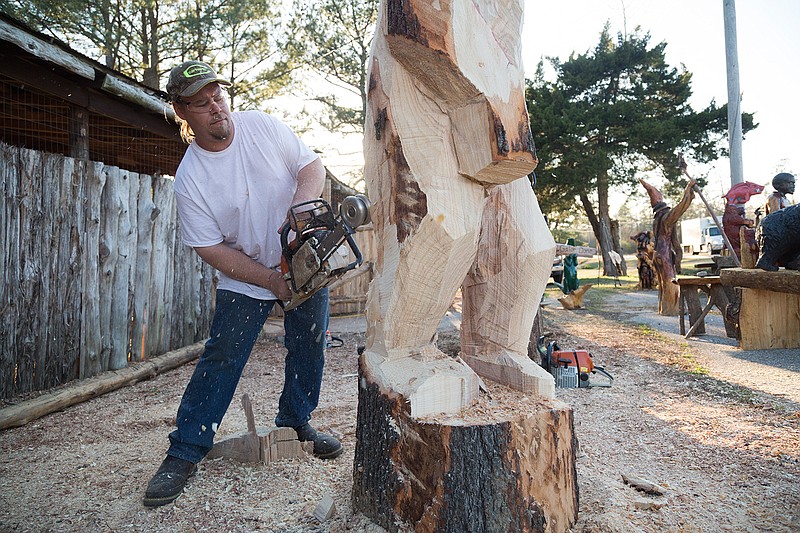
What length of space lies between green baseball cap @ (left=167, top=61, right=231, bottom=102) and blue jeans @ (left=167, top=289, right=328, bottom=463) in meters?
0.75

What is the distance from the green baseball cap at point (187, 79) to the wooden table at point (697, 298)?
501 centimetres

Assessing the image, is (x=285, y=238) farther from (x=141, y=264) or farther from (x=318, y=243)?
(x=141, y=264)

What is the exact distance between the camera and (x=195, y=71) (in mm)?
1922

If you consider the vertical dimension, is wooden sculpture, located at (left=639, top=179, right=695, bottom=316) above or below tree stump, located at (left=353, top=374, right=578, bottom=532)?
above

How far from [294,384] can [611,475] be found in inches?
50.9

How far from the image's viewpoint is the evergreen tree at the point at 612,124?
15.7 metres

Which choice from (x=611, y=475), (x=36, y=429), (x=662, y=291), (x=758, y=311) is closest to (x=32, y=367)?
(x=36, y=429)

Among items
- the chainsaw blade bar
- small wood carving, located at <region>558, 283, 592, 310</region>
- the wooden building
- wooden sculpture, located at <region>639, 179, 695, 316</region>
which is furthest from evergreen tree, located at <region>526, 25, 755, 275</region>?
the chainsaw blade bar

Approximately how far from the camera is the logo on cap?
1.90 meters

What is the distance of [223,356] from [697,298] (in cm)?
526

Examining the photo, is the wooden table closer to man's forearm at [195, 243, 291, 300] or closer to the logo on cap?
man's forearm at [195, 243, 291, 300]

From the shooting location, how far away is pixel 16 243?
3.30 meters

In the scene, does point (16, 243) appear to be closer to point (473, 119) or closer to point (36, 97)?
point (36, 97)

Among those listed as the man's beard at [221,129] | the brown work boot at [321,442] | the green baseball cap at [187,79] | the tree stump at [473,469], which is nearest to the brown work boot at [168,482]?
the brown work boot at [321,442]
